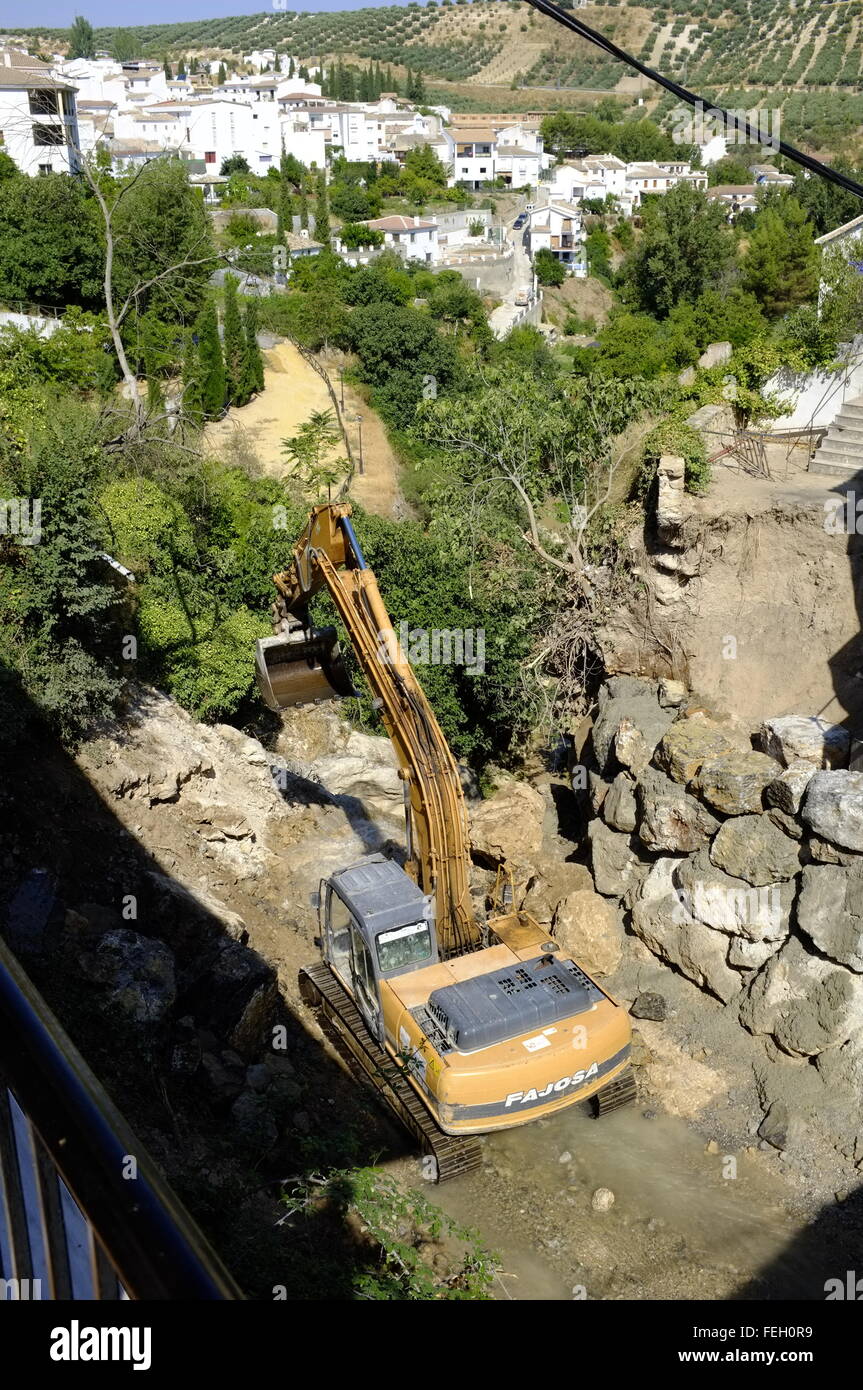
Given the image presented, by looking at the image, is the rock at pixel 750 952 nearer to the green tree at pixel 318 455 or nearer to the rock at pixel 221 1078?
the rock at pixel 221 1078

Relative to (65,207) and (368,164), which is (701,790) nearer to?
(65,207)

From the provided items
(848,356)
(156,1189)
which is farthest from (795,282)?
(156,1189)

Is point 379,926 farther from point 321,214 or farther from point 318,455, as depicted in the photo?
point 321,214

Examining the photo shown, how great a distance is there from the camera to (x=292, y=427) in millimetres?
37344

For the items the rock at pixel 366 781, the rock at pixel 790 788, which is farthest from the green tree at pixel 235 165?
the rock at pixel 790 788

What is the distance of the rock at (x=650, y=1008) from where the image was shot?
47.4 ft

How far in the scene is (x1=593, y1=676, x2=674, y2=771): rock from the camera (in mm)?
16969

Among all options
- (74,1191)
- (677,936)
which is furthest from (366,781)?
(74,1191)

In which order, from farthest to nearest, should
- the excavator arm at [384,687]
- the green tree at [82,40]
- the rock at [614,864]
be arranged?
the green tree at [82,40], the rock at [614,864], the excavator arm at [384,687]

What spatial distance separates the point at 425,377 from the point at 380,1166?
35.3 meters

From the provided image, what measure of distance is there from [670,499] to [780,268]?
121 ft

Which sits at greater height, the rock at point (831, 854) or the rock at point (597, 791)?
the rock at point (831, 854)

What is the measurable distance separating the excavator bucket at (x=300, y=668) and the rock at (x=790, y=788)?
6.08 m

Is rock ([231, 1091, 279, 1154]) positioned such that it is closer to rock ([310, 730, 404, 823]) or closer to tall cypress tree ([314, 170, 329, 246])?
rock ([310, 730, 404, 823])
